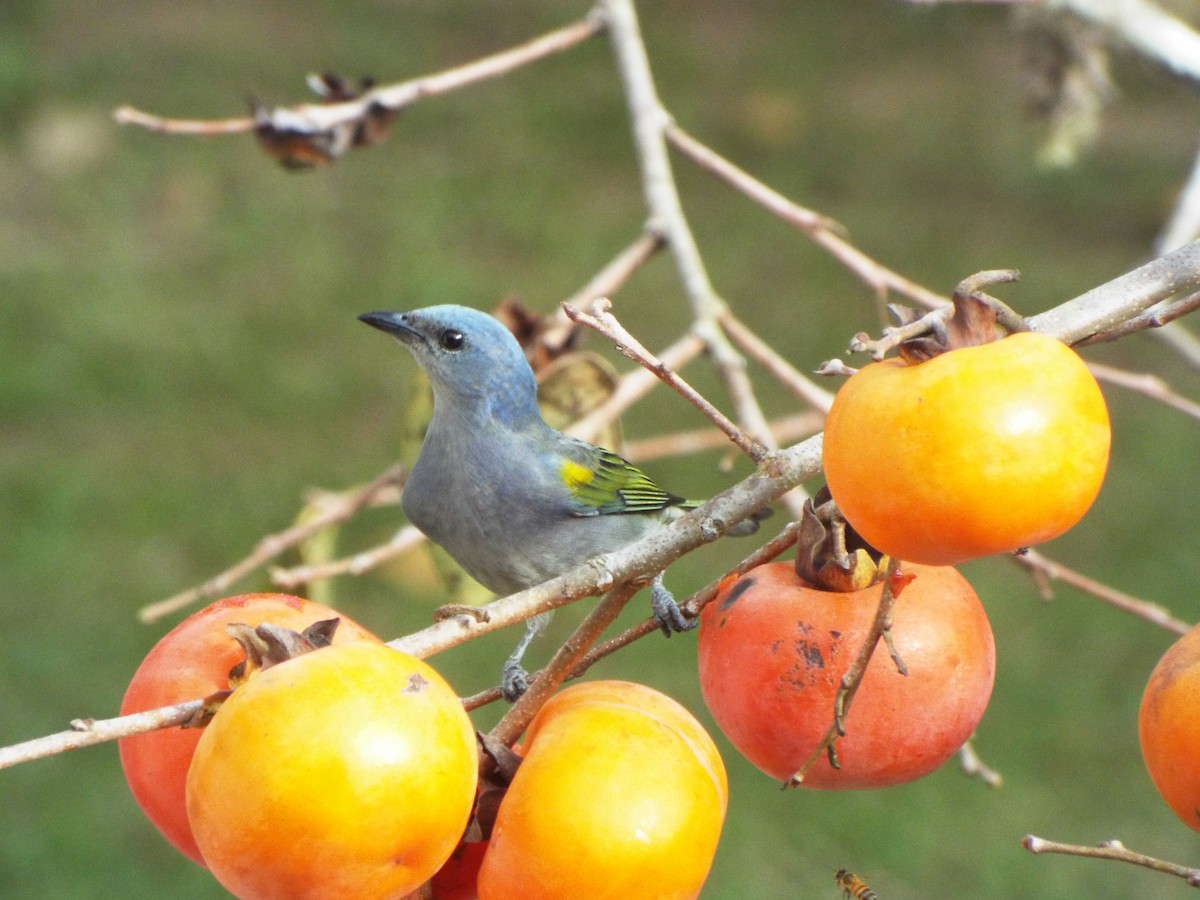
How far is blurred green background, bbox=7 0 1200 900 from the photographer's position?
5516 millimetres

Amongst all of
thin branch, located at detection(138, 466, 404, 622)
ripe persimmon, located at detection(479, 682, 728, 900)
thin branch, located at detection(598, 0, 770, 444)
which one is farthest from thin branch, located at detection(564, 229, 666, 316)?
ripe persimmon, located at detection(479, 682, 728, 900)

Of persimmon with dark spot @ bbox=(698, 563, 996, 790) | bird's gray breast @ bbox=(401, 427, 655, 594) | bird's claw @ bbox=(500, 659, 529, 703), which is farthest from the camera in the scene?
bird's gray breast @ bbox=(401, 427, 655, 594)

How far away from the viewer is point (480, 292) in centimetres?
811

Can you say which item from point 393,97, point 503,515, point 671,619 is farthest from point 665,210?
point 671,619

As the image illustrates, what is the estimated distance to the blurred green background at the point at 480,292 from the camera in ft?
18.1

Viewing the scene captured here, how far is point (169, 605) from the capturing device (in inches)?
99.2

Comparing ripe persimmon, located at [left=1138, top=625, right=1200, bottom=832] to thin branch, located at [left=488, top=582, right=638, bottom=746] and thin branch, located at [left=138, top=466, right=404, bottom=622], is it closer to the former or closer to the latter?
thin branch, located at [left=488, top=582, right=638, bottom=746]

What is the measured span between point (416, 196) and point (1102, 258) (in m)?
4.37

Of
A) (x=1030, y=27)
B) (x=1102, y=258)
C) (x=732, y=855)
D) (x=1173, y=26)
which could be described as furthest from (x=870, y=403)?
(x=1102, y=258)

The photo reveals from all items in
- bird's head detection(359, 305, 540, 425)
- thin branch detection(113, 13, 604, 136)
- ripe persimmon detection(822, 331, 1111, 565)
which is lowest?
bird's head detection(359, 305, 540, 425)

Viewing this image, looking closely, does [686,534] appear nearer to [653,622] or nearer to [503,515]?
[653,622]

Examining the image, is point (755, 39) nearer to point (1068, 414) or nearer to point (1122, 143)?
point (1122, 143)

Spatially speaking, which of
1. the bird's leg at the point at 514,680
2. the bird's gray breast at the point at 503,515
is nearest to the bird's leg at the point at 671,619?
the bird's leg at the point at 514,680

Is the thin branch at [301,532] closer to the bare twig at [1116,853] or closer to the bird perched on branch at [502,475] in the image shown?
the bird perched on branch at [502,475]
